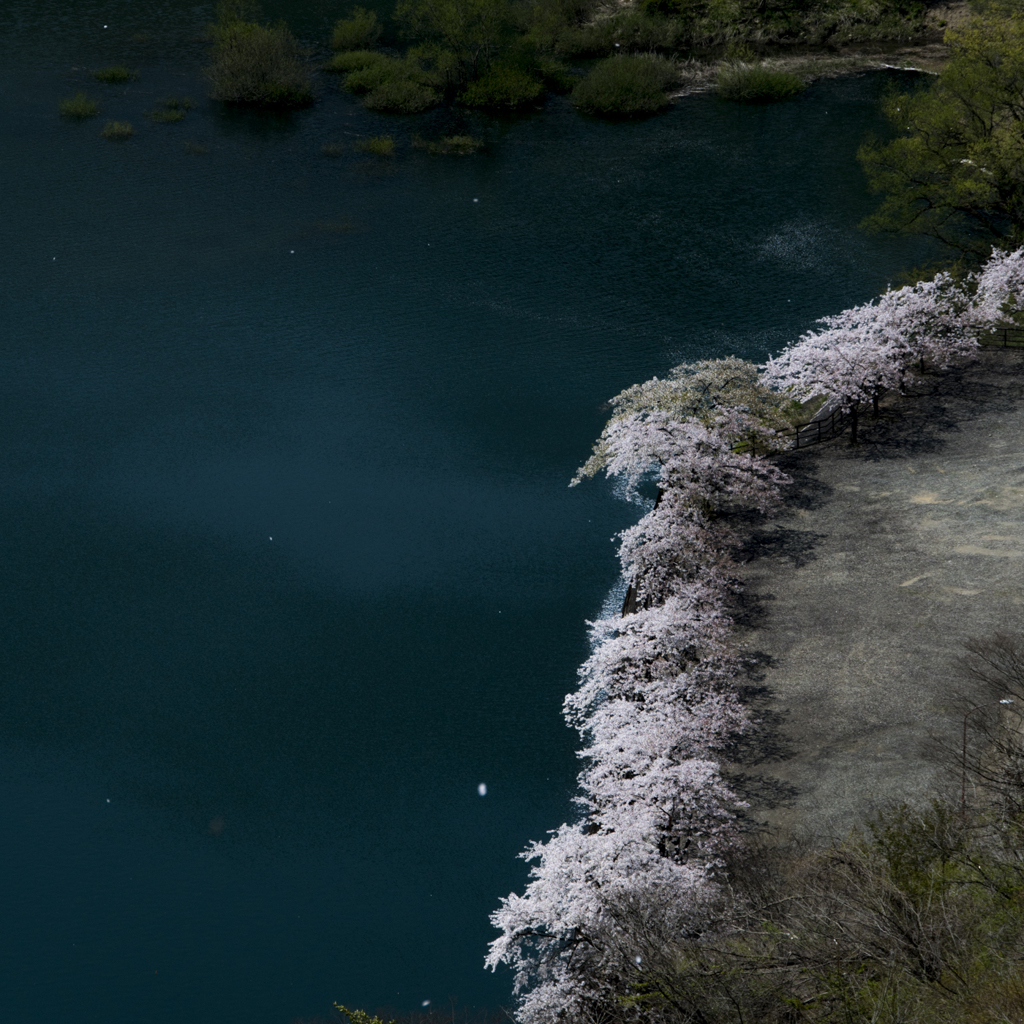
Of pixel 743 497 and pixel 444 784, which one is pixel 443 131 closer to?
pixel 743 497

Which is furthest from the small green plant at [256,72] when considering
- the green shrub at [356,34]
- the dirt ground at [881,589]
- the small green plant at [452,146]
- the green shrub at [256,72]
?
the dirt ground at [881,589]

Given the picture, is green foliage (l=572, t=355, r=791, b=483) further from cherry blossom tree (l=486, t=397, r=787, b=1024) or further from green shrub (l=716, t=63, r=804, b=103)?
green shrub (l=716, t=63, r=804, b=103)

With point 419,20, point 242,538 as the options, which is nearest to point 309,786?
point 242,538

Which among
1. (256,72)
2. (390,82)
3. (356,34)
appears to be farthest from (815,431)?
(356,34)

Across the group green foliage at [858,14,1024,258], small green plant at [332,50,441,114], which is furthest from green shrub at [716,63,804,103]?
green foliage at [858,14,1024,258]

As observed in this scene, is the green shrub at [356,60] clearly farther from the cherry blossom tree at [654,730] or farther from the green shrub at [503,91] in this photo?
the cherry blossom tree at [654,730]

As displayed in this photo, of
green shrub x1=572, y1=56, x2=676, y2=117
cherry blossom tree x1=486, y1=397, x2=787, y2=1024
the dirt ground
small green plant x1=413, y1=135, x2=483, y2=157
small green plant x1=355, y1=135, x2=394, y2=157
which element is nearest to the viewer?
cherry blossom tree x1=486, y1=397, x2=787, y2=1024
